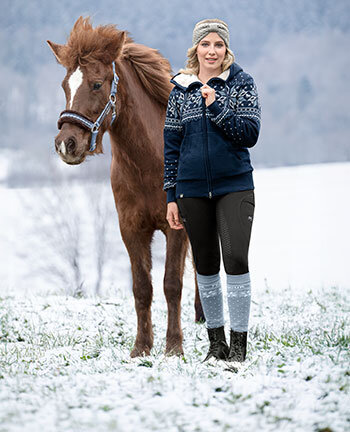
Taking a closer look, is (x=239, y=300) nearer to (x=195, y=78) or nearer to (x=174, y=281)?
(x=174, y=281)

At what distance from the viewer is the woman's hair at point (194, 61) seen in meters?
3.66

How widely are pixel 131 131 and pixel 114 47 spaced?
74 cm

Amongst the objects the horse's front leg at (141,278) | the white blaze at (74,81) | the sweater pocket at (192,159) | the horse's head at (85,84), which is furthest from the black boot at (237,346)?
the white blaze at (74,81)

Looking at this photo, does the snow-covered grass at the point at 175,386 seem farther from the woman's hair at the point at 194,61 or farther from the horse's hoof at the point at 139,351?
the woman's hair at the point at 194,61

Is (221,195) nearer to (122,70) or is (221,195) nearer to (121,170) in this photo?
(121,170)

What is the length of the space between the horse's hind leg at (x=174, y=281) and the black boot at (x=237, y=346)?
0.90m

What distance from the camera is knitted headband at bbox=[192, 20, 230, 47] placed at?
3.61m

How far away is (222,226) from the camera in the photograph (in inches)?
141

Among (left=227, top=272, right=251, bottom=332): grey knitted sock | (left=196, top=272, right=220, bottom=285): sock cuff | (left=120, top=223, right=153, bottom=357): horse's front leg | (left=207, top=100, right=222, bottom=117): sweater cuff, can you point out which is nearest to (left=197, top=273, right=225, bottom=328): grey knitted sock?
(left=196, top=272, right=220, bottom=285): sock cuff

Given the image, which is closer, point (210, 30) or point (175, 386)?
point (175, 386)

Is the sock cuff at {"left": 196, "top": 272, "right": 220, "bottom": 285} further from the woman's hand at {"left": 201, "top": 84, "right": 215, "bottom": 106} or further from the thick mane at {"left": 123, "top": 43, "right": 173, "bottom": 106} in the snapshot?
the thick mane at {"left": 123, "top": 43, "right": 173, "bottom": 106}

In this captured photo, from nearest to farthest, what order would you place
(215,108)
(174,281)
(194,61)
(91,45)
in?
(215,108), (194,61), (91,45), (174,281)

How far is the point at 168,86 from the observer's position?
4.89m

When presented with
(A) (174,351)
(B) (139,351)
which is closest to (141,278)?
(B) (139,351)
